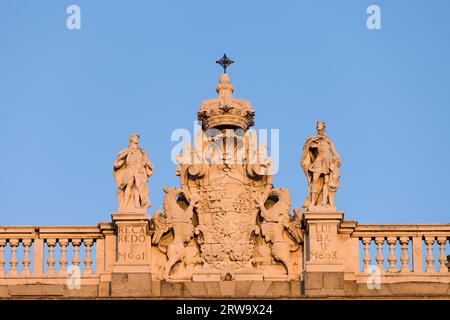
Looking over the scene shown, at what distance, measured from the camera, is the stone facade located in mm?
48406

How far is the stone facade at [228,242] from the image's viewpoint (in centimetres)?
4841

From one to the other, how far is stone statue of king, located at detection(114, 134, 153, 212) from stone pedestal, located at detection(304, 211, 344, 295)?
10.8 ft

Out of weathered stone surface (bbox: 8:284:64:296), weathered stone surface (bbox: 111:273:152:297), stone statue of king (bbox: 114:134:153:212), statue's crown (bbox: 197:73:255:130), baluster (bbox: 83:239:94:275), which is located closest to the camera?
weathered stone surface (bbox: 111:273:152:297)

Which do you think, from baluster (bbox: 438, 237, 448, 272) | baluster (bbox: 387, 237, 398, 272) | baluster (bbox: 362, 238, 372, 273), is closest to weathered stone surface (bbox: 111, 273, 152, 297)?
baluster (bbox: 362, 238, 372, 273)

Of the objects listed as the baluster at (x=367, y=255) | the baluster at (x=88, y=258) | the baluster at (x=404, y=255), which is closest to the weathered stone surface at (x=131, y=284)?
the baluster at (x=88, y=258)

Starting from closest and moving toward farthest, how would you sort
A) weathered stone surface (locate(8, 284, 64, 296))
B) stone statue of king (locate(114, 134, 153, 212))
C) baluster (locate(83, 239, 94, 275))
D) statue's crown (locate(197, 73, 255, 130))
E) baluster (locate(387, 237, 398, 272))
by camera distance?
1. weathered stone surface (locate(8, 284, 64, 296))
2. baluster (locate(387, 237, 398, 272))
3. baluster (locate(83, 239, 94, 275))
4. stone statue of king (locate(114, 134, 153, 212))
5. statue's crown (locate(197, 73, 255, 130))

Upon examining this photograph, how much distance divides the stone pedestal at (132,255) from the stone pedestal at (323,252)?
10.4 ft

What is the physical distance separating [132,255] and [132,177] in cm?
160

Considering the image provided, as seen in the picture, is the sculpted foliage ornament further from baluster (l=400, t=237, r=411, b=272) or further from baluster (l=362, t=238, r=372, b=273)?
baluster (l=400, t=237, r=411, b=272)

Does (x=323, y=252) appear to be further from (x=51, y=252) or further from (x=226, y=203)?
(x=51, y=252)

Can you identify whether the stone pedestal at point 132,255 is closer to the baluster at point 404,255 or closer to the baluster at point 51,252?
the baluster at point 51,252

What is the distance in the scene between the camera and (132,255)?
4859 centimetres
